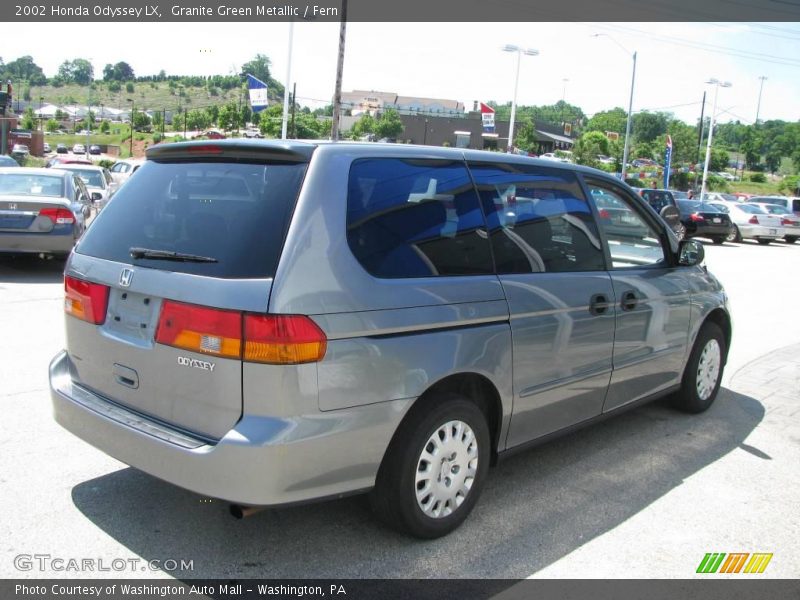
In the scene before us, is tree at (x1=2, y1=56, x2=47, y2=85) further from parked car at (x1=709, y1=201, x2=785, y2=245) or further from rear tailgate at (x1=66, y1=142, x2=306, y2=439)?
rear tailgate at (x1=66, y1=142, x2=306, y2=439)

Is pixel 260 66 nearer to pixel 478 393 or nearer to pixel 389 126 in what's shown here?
pixel 389 126

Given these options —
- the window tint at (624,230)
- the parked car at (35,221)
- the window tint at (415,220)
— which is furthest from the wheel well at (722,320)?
the parked car at (35,221)

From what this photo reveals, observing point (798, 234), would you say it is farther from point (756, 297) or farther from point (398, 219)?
point (398, 219)

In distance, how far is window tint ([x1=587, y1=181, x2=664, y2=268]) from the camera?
4.64m

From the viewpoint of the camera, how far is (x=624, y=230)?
495 centimetres

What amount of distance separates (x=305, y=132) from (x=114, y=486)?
5729 cm

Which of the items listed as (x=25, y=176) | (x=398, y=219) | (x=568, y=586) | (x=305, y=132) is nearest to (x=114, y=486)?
(x=398, y=219)

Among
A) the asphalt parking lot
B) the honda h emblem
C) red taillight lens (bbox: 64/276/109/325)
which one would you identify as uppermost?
the honda h emblem

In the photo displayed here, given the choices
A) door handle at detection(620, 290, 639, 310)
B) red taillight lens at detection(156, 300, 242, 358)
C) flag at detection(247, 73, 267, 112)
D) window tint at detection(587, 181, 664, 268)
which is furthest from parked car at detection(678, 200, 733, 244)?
red taillight lens at detection(156, 300, 242, 358)

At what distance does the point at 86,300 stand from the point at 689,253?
4.07 metres

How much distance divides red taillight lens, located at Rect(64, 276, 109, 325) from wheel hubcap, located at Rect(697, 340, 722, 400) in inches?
170

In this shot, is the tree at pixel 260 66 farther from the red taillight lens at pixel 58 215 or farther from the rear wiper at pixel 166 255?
the rear wiper at pixel 166 255

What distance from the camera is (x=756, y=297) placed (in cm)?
1261

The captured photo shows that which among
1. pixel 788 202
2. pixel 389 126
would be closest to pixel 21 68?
pixel 389 126
